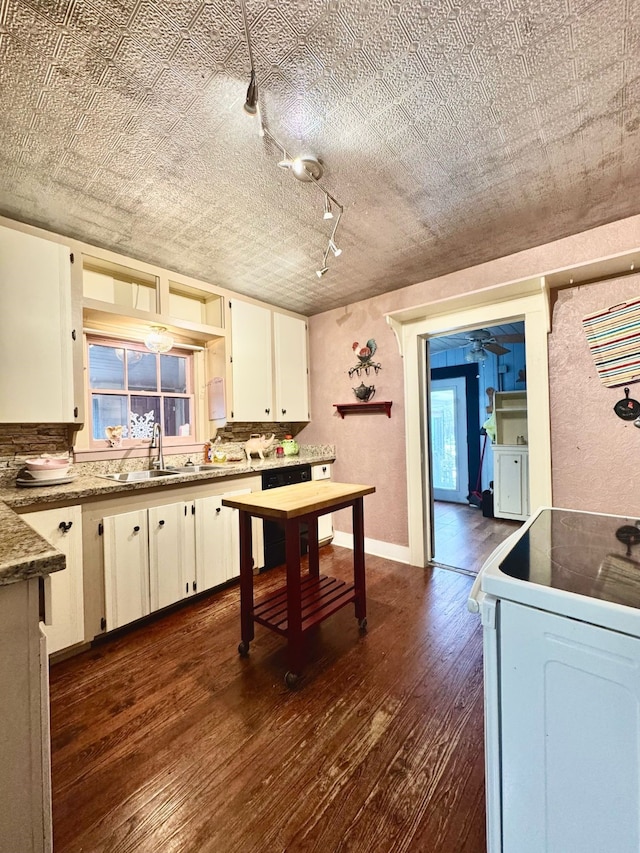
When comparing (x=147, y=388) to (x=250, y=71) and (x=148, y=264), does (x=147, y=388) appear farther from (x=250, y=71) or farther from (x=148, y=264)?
(x=250, y=71)

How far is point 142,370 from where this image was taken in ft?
9.76

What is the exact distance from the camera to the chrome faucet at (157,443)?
2869mm

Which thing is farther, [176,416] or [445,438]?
[445,438]

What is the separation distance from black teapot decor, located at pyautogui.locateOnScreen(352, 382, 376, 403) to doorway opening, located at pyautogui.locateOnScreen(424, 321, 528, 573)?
1.15 meters

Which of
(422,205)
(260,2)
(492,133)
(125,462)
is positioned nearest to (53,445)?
(125,462)

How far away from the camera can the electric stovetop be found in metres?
0.79

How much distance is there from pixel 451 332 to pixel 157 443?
2.64 meters

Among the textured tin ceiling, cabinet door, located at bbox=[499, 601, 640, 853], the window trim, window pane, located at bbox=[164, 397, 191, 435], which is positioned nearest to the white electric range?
cabinet door, located at bbox=[499, 601, 640, 853]

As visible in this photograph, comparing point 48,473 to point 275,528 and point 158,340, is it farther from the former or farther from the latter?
point 275,528

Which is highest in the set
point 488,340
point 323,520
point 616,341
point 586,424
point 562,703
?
point 488,340

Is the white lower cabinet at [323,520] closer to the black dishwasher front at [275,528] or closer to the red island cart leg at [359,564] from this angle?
the black dishwasher front at [275,528]

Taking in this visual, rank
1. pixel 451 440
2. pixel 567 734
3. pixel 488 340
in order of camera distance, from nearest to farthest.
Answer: pixel 567 734 → pixel 488 340 → pixel 451 440

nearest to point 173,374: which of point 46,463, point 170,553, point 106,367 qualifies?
point 106,367

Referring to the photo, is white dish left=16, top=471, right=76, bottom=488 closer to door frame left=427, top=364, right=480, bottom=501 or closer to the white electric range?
the white electric range
